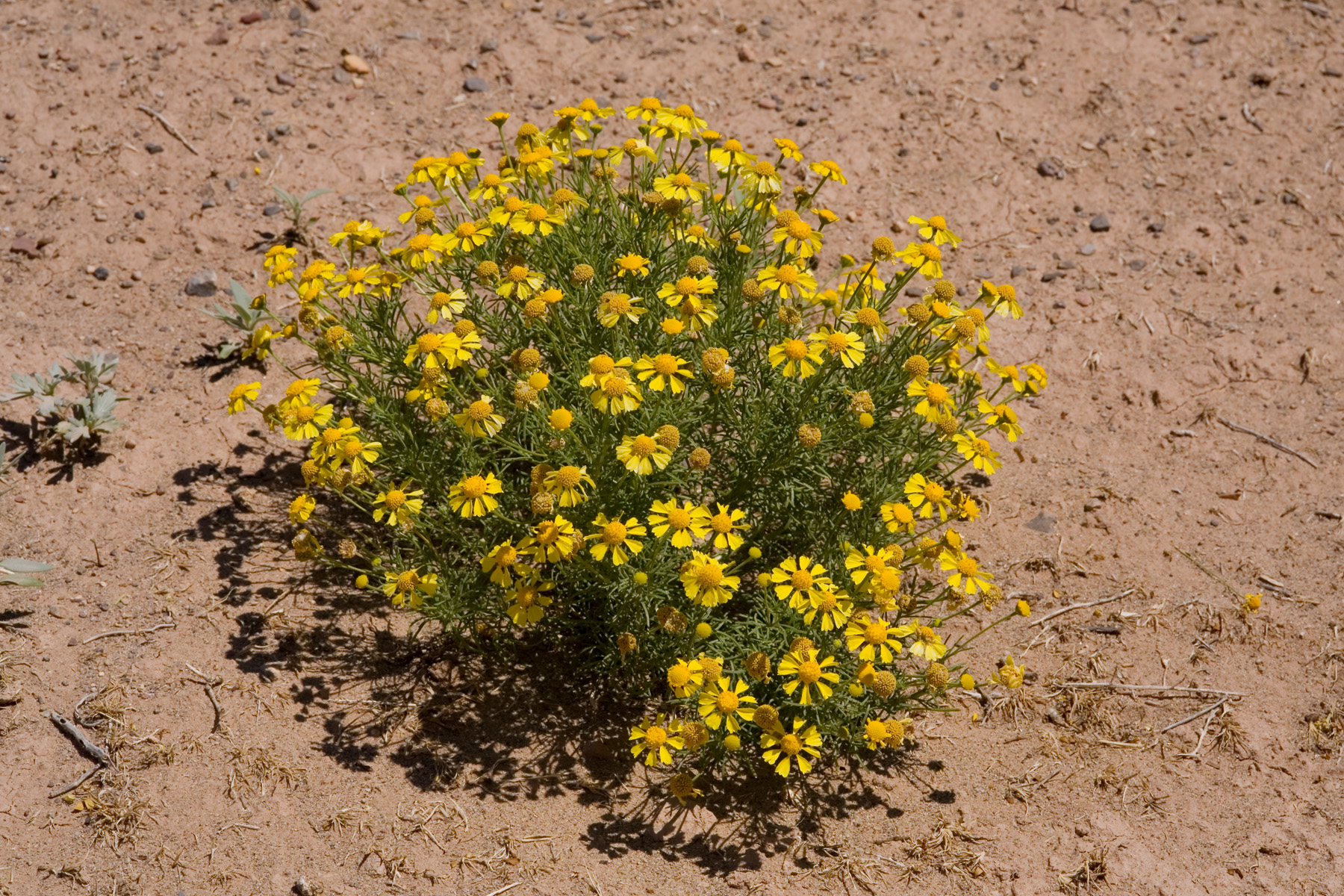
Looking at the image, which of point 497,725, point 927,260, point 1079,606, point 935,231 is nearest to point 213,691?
point 497,725

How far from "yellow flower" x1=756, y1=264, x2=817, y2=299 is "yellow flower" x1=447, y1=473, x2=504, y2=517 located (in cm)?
112

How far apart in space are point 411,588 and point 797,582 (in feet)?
4.21

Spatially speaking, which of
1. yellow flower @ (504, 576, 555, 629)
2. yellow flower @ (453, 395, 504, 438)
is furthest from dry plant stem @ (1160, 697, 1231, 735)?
yellow flower @ (453, 395, 504, 438)

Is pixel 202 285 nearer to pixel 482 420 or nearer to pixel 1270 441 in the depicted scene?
pixel 482 420

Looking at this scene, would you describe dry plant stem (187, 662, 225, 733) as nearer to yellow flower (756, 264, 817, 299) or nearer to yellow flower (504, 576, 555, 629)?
yellow flower (504, 576, 555, 629)

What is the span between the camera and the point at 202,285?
506 cm

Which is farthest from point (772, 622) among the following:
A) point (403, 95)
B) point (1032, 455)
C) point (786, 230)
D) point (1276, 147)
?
point (1276, 147)

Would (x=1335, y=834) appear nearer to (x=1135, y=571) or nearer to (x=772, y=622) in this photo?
(x=1135, y=571)

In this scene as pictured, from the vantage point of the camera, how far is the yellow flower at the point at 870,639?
10.6ft

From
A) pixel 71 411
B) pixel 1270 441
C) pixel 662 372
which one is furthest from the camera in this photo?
pixel 1270 441

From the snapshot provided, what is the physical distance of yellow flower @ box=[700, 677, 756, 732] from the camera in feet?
10.1

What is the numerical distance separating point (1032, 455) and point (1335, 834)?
1.92 meters

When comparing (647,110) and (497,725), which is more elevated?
(647,110)

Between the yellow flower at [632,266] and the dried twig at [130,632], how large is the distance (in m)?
2.12
